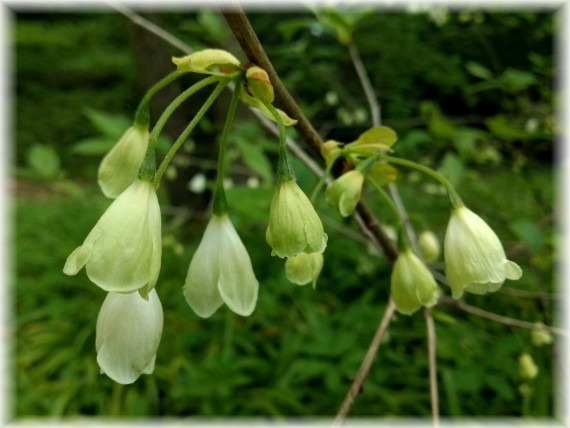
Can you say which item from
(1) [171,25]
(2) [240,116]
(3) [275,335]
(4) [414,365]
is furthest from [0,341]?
(1) [171,25]

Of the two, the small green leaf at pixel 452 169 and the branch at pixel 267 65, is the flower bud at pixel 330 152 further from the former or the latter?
the small green leaf at pixel 452 169

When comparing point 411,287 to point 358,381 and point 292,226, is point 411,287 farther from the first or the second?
point 292,226

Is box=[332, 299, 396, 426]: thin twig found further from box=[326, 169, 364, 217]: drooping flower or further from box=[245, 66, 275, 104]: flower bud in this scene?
box=[245, 66, 275, 104]: flower bud

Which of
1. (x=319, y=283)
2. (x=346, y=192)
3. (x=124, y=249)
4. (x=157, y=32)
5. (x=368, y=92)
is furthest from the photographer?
(x=319, y=283)

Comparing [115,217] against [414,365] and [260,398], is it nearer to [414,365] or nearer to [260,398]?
[260,398]

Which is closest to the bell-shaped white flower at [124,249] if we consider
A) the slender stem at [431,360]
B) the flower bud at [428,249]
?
the slender stem at [431,360]

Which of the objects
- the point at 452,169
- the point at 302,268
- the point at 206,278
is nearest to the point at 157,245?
the point at 206,278

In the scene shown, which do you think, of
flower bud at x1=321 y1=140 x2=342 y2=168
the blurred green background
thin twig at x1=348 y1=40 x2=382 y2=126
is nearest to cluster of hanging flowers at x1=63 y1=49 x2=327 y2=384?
flower bud at x1=321 y1=140 x2=342 y2=168
